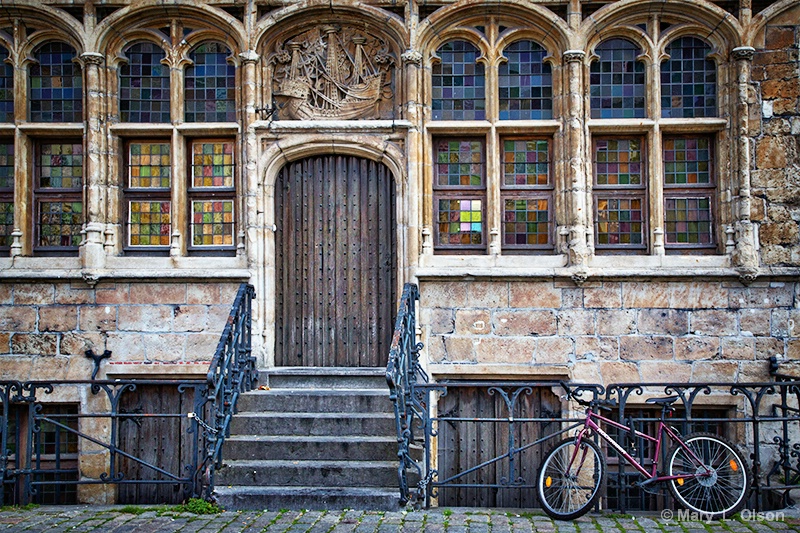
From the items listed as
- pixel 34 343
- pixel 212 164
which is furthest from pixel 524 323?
pixel 34 343

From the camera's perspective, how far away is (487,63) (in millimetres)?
9102

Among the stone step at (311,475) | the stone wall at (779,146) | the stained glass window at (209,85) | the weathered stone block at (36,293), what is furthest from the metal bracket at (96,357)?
the stone wall at (779,146)

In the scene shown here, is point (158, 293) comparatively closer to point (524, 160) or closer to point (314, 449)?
point (314, 449)

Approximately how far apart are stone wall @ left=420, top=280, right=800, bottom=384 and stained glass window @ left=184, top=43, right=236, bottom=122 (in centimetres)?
308

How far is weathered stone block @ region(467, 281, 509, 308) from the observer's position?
8.81 m

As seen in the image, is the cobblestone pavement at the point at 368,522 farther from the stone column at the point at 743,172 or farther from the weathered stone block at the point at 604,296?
the stone column at the point at 743,172

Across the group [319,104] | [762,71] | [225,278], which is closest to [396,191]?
[319,104]

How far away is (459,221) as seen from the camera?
917cm

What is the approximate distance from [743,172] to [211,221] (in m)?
5.85

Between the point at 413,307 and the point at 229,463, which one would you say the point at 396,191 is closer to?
the point at 413,307

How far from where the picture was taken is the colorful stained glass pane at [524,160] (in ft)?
30.2

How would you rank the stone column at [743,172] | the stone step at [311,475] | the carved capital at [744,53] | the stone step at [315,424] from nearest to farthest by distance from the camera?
the stone step at [311,475] → the stone step at [315,424] → the stone column at [743,172] → the carved capital at [744,53]

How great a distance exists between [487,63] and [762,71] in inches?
117

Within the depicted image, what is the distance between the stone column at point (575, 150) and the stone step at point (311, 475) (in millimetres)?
3292
